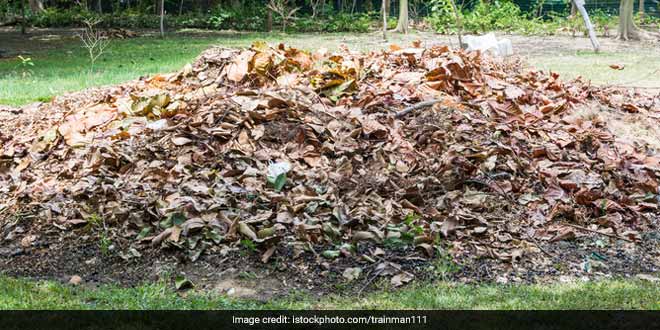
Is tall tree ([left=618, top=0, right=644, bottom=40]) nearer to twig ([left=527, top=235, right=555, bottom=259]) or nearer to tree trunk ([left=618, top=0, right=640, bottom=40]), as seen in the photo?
tree trunk ([left=618, top=0, right=640, bottom=40])

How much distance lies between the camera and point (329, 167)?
A: 4.82 metres

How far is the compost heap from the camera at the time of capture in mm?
4266

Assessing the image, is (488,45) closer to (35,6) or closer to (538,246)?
(538,246)

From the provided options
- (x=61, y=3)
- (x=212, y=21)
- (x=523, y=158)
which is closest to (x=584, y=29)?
(x=212, y=21)

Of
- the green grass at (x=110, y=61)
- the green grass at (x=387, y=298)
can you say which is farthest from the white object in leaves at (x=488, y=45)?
the green grass at (x=387, y=298)

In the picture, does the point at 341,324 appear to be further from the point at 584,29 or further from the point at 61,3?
the point at 61,3

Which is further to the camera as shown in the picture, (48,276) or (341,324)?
(48,276)

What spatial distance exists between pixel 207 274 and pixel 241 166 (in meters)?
1.02

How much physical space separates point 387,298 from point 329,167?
139 centimetres

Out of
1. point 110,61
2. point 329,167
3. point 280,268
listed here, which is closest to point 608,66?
point 110,61

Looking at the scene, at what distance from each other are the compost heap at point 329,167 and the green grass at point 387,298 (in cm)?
39

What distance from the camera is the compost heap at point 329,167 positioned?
427cm

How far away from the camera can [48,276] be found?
399cm

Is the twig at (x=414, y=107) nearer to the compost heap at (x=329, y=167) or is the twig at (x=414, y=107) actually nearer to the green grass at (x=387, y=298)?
the compost heap at (x=329, y=167)
